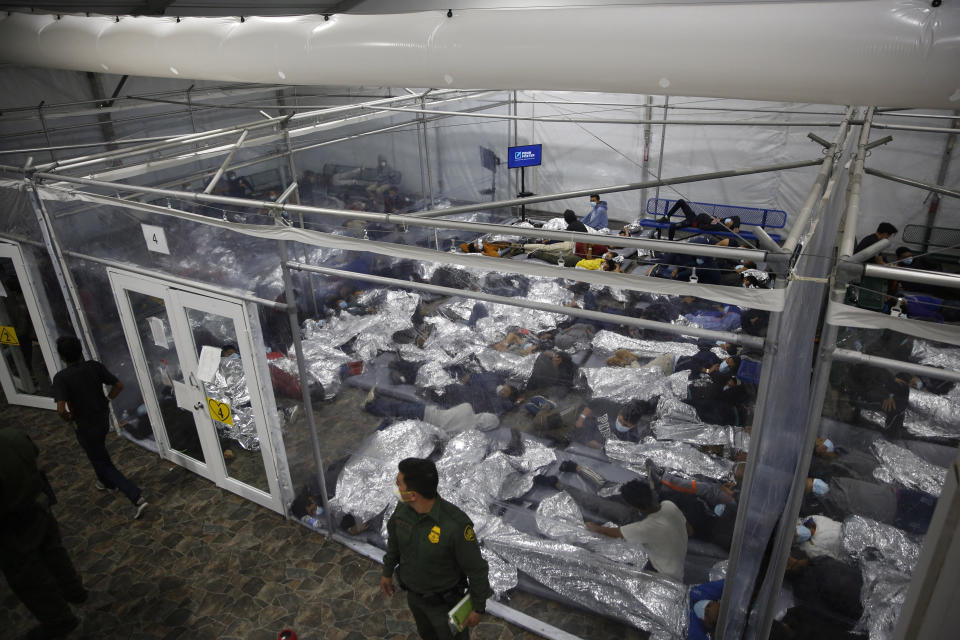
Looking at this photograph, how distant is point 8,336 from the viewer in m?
5.66

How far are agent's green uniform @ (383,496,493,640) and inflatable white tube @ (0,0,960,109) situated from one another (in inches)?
86.9

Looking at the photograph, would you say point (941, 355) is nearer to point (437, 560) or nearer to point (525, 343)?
point (525, 343)

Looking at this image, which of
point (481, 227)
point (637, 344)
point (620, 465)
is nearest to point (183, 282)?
point (481, 227)

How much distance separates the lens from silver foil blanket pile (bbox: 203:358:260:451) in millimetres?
4496

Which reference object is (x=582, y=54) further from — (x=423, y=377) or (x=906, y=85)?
(x=423, y=377)

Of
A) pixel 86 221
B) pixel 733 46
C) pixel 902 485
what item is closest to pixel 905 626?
pixel 733 46

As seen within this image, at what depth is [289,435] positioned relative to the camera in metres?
4.35

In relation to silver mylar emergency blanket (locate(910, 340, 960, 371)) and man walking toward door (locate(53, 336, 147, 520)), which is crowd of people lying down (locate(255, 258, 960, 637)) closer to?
silver mylar emergency blanket (locate(910, 340, 960, 371))

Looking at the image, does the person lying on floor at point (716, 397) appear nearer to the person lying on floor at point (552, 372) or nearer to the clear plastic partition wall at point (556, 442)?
the clear plastic partition wall at point (556, 442)

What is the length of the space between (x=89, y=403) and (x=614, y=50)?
13.9 feet

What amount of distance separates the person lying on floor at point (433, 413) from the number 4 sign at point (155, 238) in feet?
6.05

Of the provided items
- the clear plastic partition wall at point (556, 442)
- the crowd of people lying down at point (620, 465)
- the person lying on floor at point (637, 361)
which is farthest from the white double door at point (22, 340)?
the person lying on floor at point (637, 361)

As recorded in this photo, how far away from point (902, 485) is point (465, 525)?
2.56 m

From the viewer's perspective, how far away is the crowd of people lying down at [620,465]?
3.30 meters
